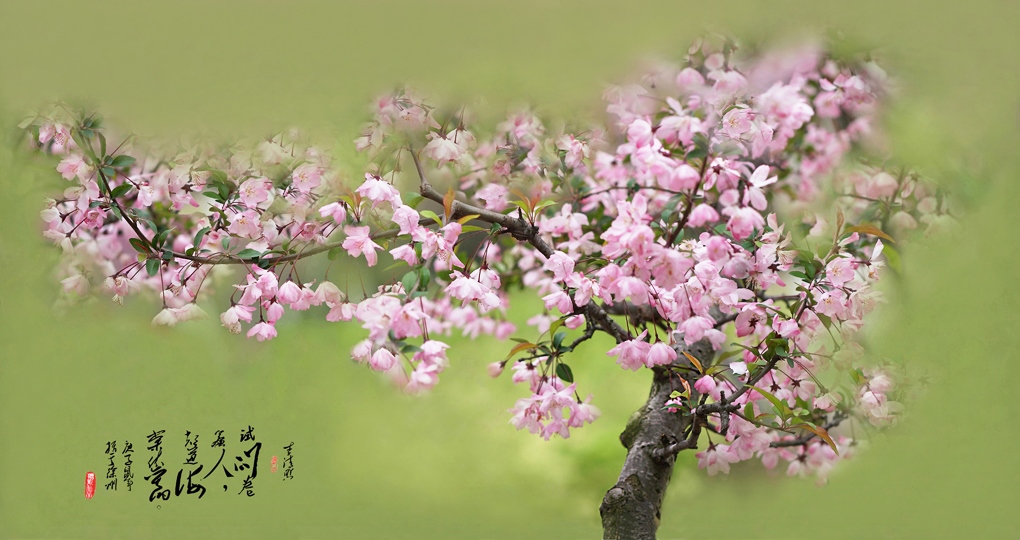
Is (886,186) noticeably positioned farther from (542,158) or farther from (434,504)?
(434,504)

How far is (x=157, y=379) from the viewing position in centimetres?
260

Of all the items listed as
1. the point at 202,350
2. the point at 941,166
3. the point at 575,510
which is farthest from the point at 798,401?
the point at 202,350

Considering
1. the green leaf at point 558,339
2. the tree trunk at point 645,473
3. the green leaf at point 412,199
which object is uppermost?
the green leaf at point 412,199

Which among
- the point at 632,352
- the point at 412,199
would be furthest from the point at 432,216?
the point at 632,352

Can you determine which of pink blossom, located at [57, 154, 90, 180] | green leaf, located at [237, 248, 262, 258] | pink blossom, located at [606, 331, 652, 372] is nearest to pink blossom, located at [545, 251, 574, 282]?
pink blossom, located at [606, 331, 652, 372]

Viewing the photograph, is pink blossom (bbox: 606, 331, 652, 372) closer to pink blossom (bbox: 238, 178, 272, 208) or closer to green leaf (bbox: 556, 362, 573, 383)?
green leaf (bbox: 556, 362, 573, 383)

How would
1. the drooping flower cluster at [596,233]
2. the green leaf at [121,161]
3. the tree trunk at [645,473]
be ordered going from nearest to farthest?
the drooping flower cluster at [596,233]
the green leaf at [121,161]
the tree trunk at [645,473]

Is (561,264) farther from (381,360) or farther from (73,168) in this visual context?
(73,168)

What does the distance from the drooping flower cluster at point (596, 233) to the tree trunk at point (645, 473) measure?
0.07m

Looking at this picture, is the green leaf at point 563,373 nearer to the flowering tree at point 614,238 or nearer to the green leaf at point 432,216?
the flowering tree at point 614,238

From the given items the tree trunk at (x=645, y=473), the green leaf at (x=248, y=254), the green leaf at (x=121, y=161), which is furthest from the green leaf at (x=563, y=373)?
the green leaf at (x=121, y=161)

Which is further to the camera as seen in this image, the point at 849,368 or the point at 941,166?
the point at 941,166

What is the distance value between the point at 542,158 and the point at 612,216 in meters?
0.19

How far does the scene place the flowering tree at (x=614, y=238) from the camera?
1077 mm
